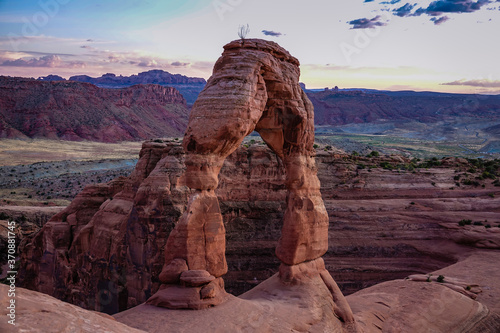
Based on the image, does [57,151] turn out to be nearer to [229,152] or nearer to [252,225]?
[252,225]

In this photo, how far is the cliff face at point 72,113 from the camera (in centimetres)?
12194

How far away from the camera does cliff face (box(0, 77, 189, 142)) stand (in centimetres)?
12194

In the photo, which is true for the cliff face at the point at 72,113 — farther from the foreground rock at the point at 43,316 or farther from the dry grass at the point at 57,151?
the foreground rock at the point at 43,316

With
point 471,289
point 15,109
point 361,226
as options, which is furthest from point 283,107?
point 15,109

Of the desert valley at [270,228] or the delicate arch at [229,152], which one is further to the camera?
the desert valley at [270,228]

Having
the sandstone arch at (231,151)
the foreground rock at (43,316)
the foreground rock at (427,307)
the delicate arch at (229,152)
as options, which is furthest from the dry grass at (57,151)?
the foreground rock at (43,316)

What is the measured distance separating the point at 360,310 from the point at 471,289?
6.34 meters

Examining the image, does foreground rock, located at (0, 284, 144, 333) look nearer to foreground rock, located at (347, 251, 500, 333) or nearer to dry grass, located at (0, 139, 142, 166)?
foreground rock, located at (347, 251, 500, 333)

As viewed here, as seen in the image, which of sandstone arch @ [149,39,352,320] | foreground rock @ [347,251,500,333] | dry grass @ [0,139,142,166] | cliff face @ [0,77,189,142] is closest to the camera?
sandstone arch @ [149,39,352,320]

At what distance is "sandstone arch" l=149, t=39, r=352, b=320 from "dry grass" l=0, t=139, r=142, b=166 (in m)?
82.4

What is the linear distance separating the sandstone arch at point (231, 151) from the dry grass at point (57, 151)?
270 feet

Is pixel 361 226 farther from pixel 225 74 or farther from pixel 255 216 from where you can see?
pixel 225 74

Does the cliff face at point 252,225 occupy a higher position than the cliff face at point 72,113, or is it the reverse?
the cliff face at point 72,113

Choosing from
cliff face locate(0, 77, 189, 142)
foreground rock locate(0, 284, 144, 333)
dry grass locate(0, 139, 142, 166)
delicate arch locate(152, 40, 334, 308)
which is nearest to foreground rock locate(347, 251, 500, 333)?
delicate arch locate(152, 40, 334, 308)
